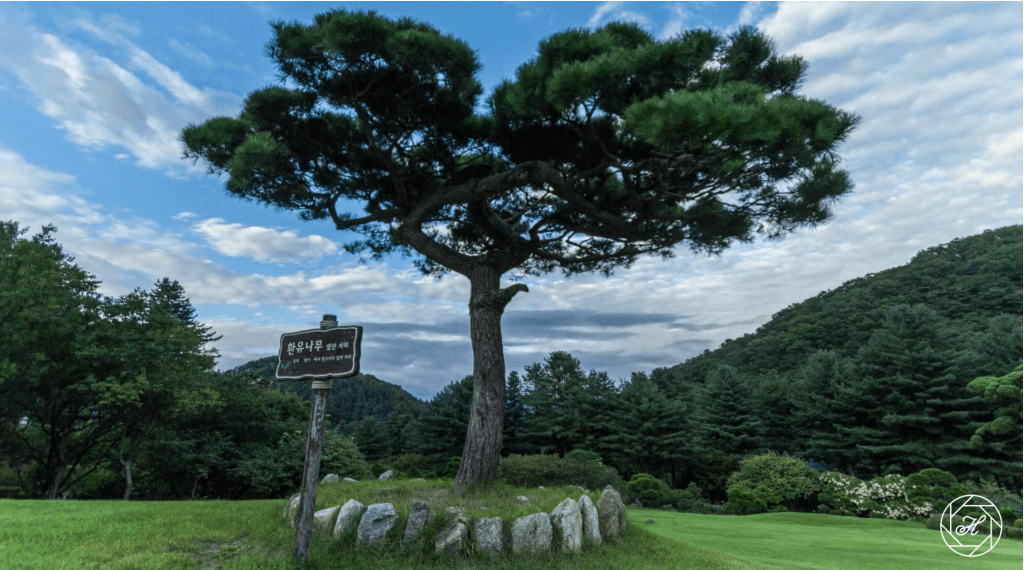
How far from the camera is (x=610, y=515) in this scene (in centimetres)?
550

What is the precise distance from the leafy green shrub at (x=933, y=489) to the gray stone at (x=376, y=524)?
11.8 meters

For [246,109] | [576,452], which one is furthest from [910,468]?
[246,109]

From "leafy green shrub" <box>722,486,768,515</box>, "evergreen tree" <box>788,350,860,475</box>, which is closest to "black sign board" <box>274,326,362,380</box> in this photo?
"leafy green shrub" <box>722,486,768,515</box>

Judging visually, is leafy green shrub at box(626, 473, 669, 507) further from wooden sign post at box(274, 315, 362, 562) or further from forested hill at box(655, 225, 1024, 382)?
forested hill at box(655, 225, 1024, 382)

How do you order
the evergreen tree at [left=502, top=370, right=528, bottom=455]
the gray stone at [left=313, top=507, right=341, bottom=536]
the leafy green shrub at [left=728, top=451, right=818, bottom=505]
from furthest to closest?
the evergreen tree at [left=502, top=370, right=528, bottom=455] < the leafy green shrub at [left=728, top=451, right=818, bottom=505] < the gray stone at [left=313, top=507, right=341, bottom=536]

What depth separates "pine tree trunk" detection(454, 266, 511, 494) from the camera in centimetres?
643

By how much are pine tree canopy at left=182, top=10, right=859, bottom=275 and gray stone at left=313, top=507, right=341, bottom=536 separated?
3696 millimetres

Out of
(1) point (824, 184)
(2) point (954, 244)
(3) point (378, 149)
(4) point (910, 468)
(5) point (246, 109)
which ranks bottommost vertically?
(4) point (910, 468)

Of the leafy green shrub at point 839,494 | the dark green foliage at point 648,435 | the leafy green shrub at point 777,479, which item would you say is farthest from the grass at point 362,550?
the dark green foliage at point 648,435

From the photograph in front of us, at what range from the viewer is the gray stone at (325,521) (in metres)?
4.97

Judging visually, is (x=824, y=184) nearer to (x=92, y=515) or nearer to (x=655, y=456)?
(x=92, y=515)

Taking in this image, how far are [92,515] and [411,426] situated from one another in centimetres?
1729

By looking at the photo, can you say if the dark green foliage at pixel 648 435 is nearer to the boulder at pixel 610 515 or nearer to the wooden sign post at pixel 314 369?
the boulder at pixel 610 515

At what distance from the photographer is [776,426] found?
21.2m
